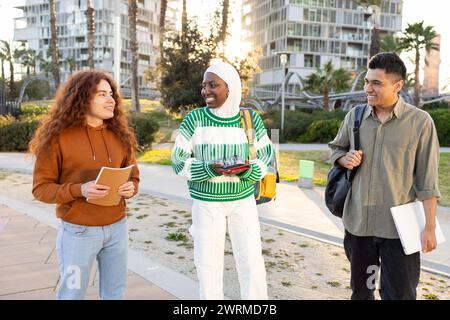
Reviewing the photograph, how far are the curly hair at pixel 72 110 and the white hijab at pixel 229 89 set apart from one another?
0.61 m

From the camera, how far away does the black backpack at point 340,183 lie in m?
2.80

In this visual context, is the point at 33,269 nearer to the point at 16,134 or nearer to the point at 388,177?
the point at 388,177

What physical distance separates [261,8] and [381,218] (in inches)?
2664

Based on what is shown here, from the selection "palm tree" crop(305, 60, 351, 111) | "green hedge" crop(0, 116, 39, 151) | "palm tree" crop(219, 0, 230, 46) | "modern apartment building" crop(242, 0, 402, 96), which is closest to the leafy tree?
"palm tree" crop(219, 0, 230, 46)

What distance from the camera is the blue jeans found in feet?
8.00

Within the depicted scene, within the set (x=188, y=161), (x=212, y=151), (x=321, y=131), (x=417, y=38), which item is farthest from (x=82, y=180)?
(x=417, y=38)

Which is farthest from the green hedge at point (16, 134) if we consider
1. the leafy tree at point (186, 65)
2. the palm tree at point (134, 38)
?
the palm tree at point (134, 38)

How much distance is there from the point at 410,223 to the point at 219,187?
3.73 ft

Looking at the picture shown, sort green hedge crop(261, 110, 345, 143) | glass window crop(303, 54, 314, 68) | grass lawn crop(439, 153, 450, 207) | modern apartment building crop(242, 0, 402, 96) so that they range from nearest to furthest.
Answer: grass lawn crop(439, 153, 450, 207) → green hedge crop(261, 110, 345, 143) → modern apartment building crop(242, 0, 402, 96) → glass window crop(303, 54, 314, 68)

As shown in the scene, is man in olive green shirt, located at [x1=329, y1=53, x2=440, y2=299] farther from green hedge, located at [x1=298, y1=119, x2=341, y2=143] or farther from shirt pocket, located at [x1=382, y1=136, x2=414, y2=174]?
green hedge, located at [x1=298, y1=119, x2=341, y2=143]

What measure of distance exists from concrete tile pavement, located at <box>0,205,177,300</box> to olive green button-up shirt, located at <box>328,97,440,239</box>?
170 centimetres

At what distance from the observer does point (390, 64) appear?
264 centimetres
